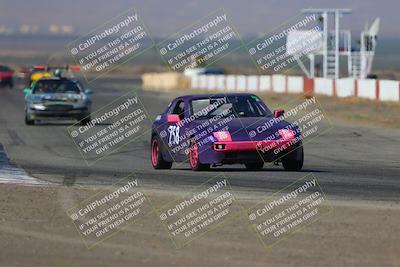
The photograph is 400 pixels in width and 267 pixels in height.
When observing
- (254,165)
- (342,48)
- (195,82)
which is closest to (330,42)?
(342,48)

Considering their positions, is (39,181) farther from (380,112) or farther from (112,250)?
(380,112)

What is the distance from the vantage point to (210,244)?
32.2ft

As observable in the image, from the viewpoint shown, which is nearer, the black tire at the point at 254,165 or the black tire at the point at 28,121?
the black tire at the point at 254,165

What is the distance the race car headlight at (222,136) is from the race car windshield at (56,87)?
54.0 feet

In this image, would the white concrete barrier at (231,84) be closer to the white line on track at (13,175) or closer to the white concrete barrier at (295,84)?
the white concrete barrier at (295,84)

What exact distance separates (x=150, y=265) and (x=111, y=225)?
6.20 feet

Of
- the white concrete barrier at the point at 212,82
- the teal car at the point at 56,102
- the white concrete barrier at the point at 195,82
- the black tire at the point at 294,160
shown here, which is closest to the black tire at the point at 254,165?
the black tire at the point at 294,160

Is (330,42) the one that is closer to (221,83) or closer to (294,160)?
(221,83)

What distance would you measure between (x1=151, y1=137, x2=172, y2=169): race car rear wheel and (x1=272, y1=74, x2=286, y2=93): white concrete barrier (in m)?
35.5

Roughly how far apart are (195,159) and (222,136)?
0.63m

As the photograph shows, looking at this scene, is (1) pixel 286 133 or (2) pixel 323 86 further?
(2) pixel 323 86

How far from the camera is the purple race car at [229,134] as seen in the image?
16.1 m

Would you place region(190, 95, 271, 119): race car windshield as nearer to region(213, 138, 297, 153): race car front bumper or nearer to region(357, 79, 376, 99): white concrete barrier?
region(213, 138, 297, 153): race car front bumper

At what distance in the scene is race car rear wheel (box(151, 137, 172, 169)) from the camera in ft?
57.8
